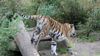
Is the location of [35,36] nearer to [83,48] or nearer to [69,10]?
[83,48]

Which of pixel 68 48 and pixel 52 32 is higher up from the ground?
pixel 52 32

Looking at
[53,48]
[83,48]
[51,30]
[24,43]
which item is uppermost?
[51,30]

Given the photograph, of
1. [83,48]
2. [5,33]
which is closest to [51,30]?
[83,48]

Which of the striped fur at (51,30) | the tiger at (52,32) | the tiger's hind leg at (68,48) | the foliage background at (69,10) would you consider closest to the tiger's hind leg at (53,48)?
the tiger at (52,32)

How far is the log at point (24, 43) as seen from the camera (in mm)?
7786

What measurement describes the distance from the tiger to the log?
30 cm

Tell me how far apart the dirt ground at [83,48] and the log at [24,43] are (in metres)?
0.80

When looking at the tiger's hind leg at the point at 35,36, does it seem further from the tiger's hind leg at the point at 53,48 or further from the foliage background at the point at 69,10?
the foliage background at the point at 69,10

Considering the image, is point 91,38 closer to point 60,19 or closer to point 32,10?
point 60,19

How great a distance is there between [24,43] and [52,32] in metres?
1.16

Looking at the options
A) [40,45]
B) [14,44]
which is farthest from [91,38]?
[14,44]

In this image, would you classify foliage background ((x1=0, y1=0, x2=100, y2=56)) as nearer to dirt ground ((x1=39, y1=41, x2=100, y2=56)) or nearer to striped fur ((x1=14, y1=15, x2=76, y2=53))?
dirt ground ((x1=39, y1=41, x2=100, y2=56))

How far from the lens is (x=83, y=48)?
9.47 meters

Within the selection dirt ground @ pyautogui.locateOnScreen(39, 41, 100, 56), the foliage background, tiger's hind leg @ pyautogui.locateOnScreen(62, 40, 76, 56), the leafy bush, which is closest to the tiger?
tiger's hind leg @ pyautogui.locateOnScreen(62, 40, 76, 56)
